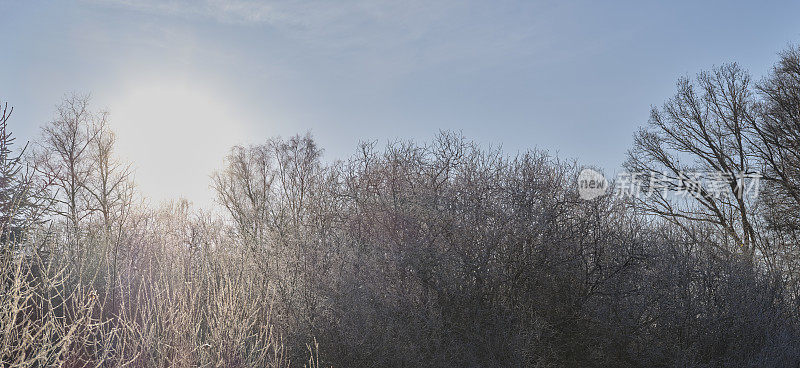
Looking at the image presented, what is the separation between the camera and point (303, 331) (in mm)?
12570

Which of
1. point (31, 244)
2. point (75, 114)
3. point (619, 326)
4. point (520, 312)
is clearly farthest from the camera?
point (75, 114)

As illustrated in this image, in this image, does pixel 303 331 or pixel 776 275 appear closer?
pixel 303 331

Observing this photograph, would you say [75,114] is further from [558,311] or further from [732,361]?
[732,361]

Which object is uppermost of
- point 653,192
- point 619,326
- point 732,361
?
point 653,192

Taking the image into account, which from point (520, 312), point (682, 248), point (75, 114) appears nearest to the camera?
point (520, 312)

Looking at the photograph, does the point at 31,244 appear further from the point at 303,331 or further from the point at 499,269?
the point at 499,269

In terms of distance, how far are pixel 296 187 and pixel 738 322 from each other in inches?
527

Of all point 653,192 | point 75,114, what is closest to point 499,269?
point 653,192

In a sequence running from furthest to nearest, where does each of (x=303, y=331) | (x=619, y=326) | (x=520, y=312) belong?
(x=619, y=326)
(x=520, y=312)
(x=303, y=331)

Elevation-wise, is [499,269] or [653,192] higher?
[653,192]

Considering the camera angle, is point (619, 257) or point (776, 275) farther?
point (776, 275)

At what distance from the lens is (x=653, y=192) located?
2405cm

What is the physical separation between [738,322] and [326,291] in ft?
35.0

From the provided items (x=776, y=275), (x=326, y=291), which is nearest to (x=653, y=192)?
(x=776, y=275)
